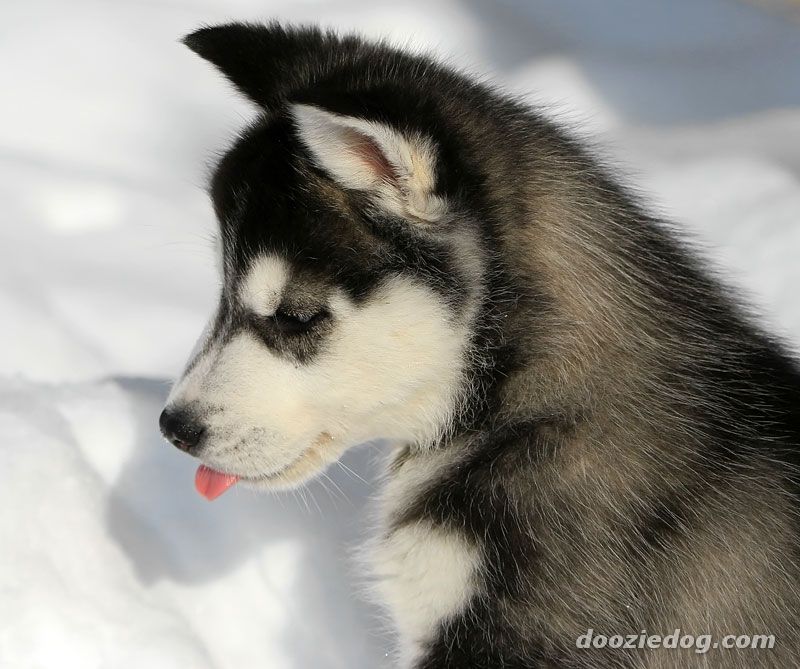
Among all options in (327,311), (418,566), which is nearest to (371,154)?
(327,311)

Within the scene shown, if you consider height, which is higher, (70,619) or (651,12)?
(651,12)

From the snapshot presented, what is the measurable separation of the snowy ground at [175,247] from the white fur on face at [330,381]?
668 millimetres

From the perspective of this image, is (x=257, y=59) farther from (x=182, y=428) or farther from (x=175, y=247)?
(x=175, y=247)

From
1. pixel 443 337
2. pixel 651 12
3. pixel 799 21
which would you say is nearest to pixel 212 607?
pixel 443 337

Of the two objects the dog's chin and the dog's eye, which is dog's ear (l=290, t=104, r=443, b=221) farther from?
the dog's chin

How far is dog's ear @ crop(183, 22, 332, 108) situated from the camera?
241 cm

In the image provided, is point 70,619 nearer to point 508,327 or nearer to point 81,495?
point 81,495

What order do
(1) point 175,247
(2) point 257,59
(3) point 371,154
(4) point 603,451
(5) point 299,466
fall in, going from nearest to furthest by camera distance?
(3) point 371,154
(4) point 603,451
(5) point 299,466
(2) point 257,59
(1) point 175,247

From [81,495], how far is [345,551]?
68 centimetres

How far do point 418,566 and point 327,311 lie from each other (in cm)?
52

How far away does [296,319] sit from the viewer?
2.18 metres

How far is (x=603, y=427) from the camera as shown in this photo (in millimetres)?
2221

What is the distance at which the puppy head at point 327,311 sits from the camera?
2154 millimetres

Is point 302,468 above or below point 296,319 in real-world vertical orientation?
below
